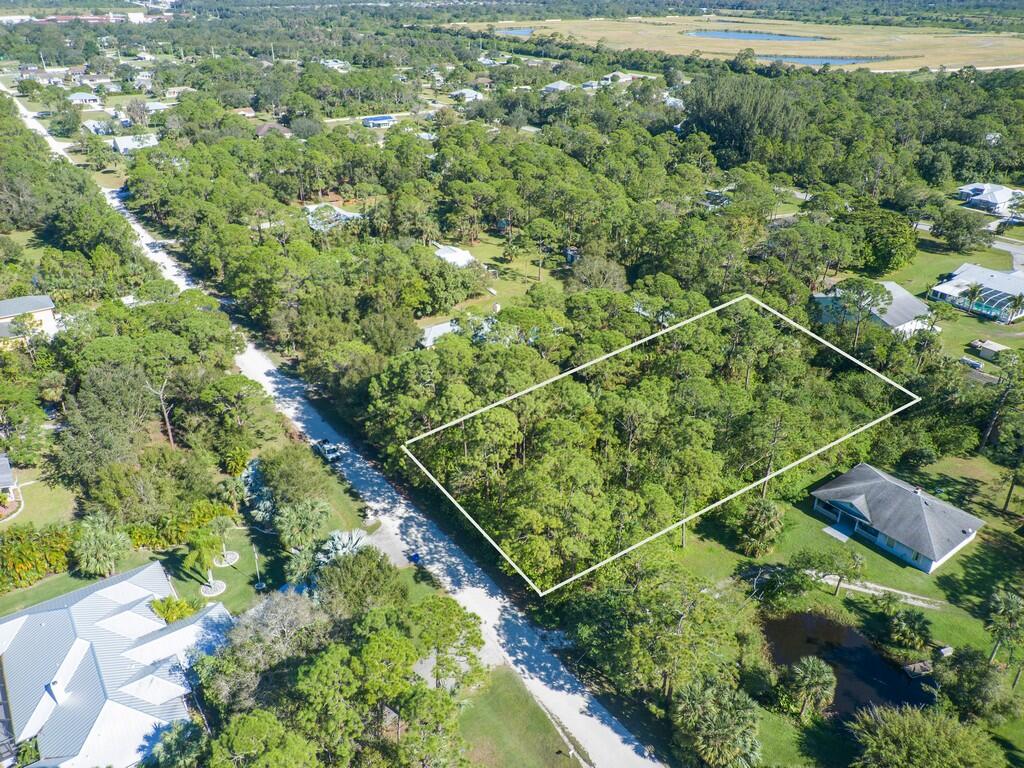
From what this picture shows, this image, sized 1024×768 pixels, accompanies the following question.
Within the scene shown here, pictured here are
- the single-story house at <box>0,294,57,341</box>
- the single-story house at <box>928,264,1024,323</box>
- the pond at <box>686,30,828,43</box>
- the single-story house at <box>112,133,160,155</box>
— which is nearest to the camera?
the single-story house at <box>0,294,57,341</box>

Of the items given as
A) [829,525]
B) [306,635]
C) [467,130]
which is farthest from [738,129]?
[306,635]

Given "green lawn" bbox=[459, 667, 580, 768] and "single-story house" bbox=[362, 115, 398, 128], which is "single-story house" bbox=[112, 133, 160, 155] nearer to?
"single-story house" bbox=[362, 115, 398, 128]

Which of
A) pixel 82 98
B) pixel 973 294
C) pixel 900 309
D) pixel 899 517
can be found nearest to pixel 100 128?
pixel 82 98

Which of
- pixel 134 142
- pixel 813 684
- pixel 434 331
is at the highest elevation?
pixel 134 142

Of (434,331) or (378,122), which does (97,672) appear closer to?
(434,331)

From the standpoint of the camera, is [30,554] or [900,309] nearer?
[30,554]

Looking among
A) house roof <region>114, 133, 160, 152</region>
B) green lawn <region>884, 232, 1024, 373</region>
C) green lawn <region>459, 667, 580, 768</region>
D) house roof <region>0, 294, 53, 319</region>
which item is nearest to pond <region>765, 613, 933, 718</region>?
green lawn <region>459, 667, 580, 768</region>

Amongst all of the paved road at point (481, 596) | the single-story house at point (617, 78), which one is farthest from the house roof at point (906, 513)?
the single-story house at point (617, 78)
